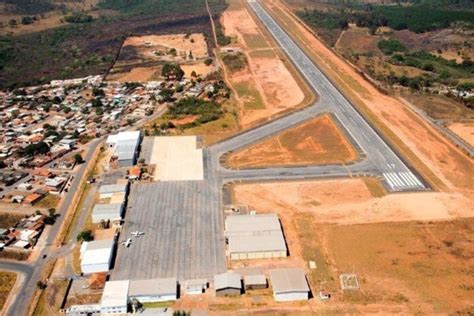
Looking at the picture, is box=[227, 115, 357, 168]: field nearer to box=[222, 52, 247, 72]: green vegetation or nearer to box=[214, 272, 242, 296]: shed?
box=[214, 272, 242, 296]: shed

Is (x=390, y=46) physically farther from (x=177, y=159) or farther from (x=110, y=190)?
(x=110, y=190)

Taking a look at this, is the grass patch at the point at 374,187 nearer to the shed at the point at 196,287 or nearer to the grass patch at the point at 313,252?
the grass patch at the point at 313,252

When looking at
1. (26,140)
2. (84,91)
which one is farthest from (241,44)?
(26,140)

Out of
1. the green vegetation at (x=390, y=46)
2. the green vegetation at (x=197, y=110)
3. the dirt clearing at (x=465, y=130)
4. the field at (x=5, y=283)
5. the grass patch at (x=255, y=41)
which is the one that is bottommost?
the field at (x=5, y=283)

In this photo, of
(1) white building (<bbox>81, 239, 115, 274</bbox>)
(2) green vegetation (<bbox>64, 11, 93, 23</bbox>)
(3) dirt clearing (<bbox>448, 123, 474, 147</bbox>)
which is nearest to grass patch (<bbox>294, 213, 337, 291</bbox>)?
(1) white building (<bbox>81, 239, 115, 274</bbox>)

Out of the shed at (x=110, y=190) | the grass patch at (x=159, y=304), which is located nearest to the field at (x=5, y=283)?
the grass patch at (x=159, y=304)

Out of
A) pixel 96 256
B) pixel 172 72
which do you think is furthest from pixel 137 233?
pixel 172 72
